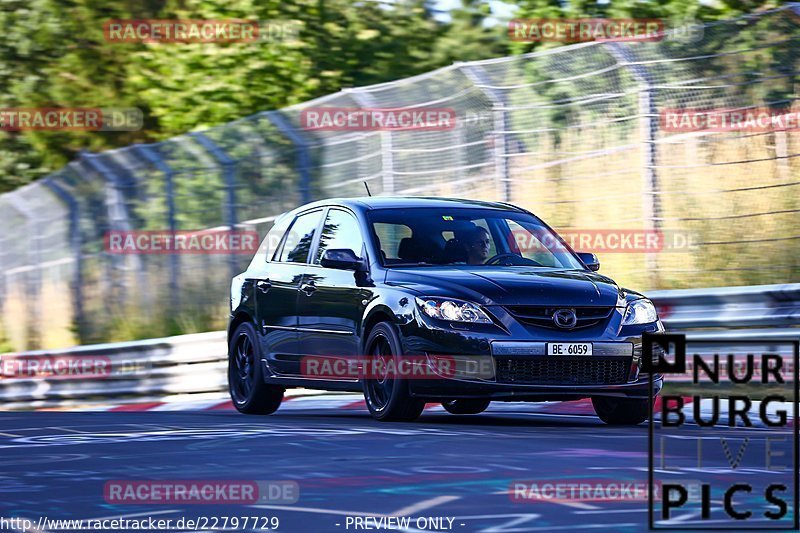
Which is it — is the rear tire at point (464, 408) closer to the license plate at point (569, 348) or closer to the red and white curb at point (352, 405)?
the red and white curb at point (352, 405)

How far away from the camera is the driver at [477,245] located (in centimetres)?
1232

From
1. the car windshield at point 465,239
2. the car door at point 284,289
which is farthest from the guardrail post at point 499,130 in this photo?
the car windshield at point 465,239

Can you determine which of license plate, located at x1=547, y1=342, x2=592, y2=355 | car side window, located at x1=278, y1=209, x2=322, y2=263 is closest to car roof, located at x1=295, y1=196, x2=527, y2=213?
car side window, located at x1=278, y1=209, x2=322, y2=263

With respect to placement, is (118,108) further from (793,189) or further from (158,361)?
(793,189)

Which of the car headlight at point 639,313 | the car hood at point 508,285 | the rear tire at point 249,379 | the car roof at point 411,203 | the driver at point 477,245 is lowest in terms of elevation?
the rear tire at point 249,379

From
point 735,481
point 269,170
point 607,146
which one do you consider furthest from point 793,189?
point 735,481

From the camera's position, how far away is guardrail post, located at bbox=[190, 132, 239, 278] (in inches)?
792

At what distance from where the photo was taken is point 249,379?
14125 mm

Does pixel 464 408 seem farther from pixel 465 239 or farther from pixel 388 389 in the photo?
pixel 388 389

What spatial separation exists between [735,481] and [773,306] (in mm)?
5015

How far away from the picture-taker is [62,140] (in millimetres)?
33719

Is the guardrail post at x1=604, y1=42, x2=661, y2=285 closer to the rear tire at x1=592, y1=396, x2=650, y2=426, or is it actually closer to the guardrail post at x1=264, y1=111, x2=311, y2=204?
the guardrail post at x1=264, y1=111, x2=311, y2=204

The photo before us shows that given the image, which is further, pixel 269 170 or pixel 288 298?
pixel 269 170

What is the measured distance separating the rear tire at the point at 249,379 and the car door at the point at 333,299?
3.04ft
